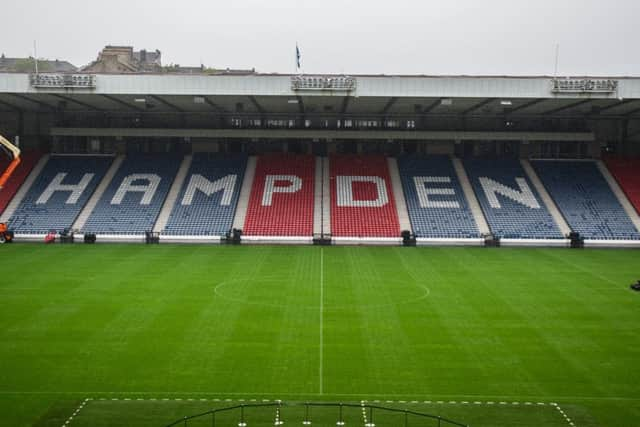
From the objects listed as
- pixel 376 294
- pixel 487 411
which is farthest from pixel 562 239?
pixel 487 411

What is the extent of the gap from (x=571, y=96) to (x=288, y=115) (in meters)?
22.3

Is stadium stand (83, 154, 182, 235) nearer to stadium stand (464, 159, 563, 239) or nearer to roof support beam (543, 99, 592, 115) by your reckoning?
stadium stand (464, 159, 563, 239)

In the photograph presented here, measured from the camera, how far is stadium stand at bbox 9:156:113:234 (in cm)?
4212

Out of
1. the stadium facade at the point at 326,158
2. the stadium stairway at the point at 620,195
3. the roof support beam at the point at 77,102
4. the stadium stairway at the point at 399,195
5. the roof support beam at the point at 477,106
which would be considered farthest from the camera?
the stadium stairway at the point at 620,195

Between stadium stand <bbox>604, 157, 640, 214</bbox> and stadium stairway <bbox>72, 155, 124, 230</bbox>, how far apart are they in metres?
40.4

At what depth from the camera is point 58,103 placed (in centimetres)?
4522

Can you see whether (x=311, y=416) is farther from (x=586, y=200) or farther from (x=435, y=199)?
(x=586, y=200)

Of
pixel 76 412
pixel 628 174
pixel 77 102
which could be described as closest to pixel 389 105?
pixel 628 174

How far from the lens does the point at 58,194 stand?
150ft

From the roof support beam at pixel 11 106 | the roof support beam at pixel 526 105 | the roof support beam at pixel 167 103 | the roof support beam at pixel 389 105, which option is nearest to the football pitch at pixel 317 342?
the roof support beam at pixel 389 105

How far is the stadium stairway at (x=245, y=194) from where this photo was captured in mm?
43000

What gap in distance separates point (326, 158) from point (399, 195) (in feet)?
26.7

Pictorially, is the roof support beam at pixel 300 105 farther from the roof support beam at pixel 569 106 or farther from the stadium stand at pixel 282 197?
the roof support beam at pixel 569 106

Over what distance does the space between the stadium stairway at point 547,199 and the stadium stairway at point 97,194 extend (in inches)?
1332
